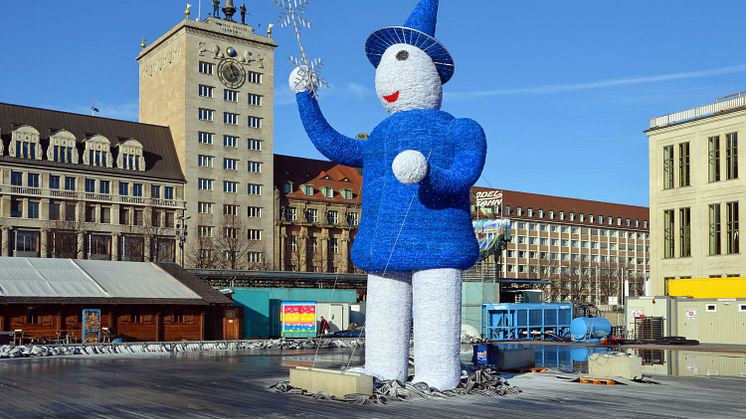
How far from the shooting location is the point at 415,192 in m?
15.6

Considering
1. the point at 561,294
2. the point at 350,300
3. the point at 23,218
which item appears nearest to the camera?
the point at 350,300

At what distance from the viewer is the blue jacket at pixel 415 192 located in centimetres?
1523

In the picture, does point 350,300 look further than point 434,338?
Yes

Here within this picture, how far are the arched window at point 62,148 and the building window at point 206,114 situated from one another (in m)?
11.8

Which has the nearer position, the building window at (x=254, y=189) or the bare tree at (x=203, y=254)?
the bare tree at (x=203, y=254)

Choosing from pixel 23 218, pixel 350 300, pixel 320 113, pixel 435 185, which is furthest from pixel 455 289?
pixel 23 218

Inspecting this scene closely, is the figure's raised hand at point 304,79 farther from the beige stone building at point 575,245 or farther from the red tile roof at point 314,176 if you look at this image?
the beige stone building at point 575,245

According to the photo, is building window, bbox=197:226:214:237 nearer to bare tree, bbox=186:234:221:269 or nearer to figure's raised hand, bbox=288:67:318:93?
bare tree, bbox=186:234:221:269

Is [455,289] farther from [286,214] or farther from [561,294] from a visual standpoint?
[561,294]

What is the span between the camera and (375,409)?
13.6 m

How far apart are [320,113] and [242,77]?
6457cm

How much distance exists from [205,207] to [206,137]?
6.23m

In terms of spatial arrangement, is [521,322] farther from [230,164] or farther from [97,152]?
[230,164]

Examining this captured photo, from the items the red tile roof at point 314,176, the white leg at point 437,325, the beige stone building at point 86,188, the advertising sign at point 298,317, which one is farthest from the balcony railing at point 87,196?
the white leg at point 437,325
